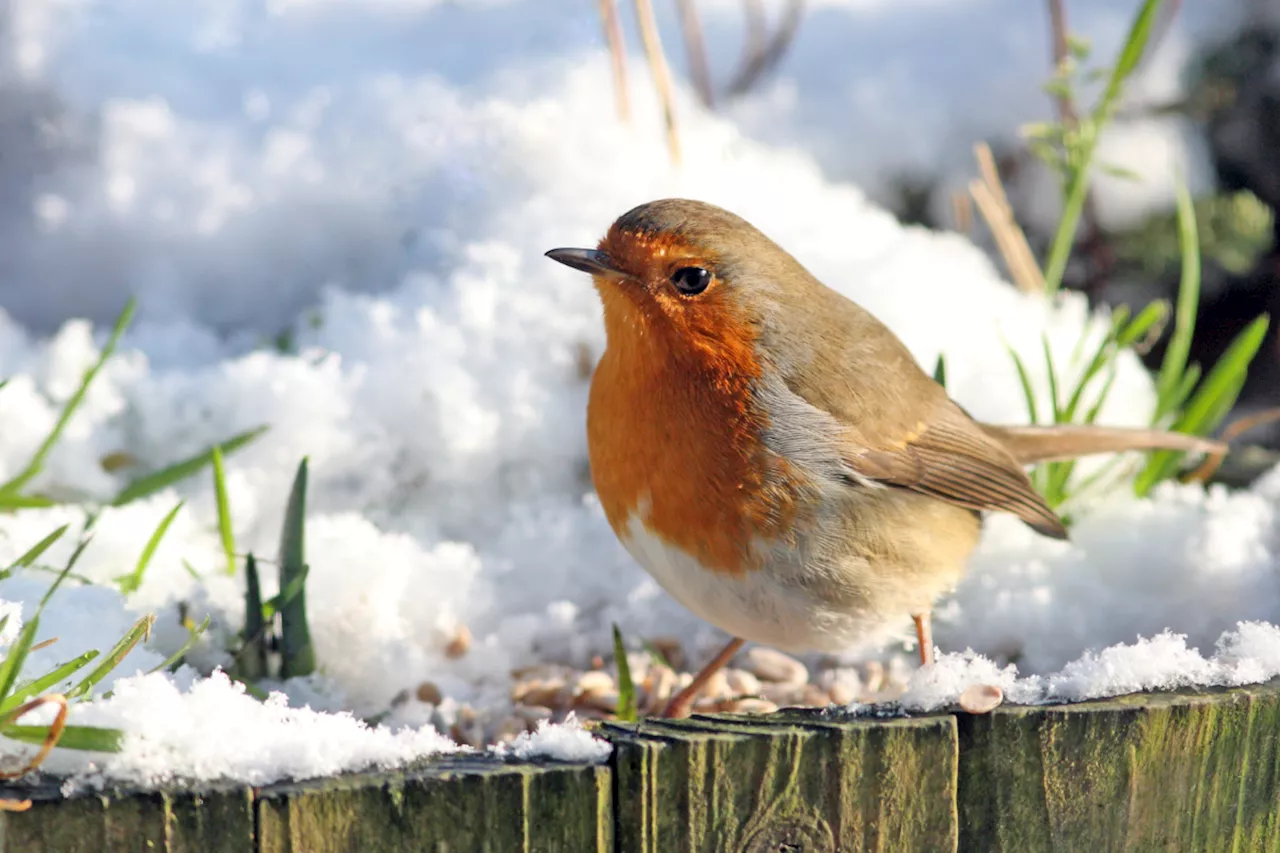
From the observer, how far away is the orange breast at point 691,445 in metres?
2.05

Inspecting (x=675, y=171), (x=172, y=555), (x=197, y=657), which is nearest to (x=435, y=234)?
(x=675, y=171)

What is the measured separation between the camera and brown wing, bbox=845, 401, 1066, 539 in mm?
2297

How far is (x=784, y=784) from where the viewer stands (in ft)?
5.06

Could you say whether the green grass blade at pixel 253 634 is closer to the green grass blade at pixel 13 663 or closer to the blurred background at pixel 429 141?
the green grass blade at pixel 13 663

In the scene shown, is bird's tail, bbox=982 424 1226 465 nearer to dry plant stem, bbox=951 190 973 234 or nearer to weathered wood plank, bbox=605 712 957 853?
weathered wood plank, bbox=605 712 957 853

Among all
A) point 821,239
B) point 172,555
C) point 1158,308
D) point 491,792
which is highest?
point 821,239

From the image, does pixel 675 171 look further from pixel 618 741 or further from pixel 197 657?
pixel 618 741

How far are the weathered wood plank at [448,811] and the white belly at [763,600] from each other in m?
0.64

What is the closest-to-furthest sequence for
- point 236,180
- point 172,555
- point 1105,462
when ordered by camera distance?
point 172,555, point 1105,462, point 236,180

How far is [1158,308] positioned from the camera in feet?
9.85

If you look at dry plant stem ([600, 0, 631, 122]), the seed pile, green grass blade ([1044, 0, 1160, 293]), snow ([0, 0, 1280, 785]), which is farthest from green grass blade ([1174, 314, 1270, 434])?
dry plant stem ([600, 0, 631, 122])

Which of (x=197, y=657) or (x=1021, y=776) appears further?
(x=197, y=657)

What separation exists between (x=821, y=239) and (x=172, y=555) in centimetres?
181

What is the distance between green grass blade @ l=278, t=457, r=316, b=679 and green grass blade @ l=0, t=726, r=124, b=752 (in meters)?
0.80
